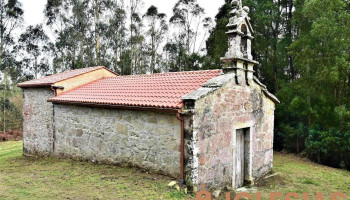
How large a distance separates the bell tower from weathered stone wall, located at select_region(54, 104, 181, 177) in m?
2.55

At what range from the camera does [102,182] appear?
7289 millimetres

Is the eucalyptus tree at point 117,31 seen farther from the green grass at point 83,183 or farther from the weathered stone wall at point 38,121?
the green grass at point 83,183

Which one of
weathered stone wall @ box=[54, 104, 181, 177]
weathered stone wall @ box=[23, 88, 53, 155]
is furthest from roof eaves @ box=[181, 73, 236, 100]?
weathered stone wall @ box=[23, 88, 53, 155]

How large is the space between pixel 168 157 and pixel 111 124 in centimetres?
253

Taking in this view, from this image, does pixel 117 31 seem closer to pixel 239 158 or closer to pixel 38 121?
pixel 38 121

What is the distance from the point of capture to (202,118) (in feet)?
22.6

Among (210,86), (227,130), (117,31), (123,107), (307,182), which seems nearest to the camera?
(210,86)

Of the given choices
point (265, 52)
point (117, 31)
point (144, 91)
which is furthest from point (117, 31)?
point (144, 91)

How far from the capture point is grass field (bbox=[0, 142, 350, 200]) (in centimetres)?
649

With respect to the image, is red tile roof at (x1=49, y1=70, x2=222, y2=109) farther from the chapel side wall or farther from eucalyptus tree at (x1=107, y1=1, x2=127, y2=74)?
eucalyptus tree at (x1=107, y1=1, x2=127, y2=74)

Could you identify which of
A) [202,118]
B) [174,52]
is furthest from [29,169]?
[174,52]

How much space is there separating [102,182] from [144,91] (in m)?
3.08

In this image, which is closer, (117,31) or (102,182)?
(102,182)

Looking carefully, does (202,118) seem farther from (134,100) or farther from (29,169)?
(29,169)
